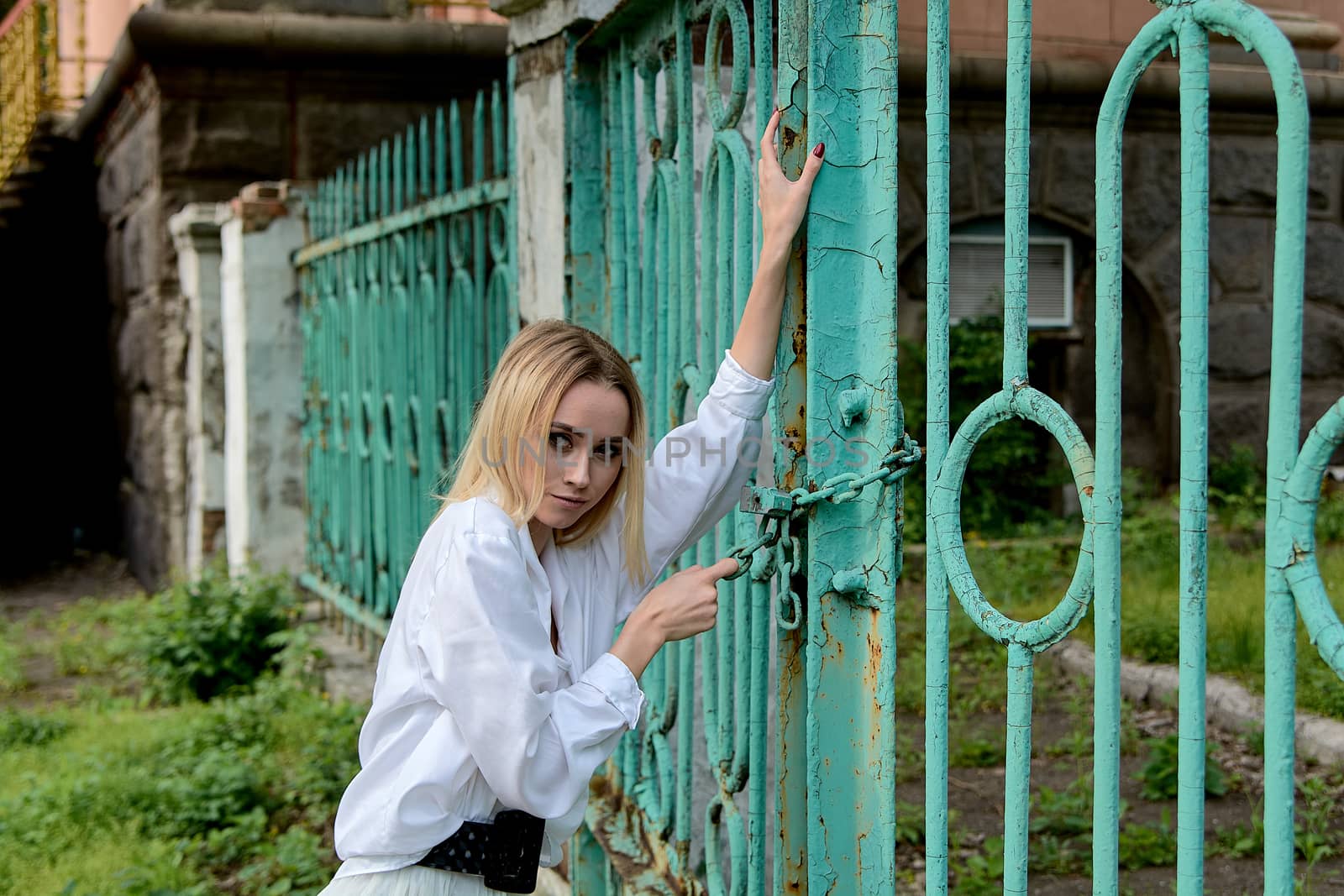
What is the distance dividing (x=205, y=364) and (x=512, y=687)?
5351 millimetres

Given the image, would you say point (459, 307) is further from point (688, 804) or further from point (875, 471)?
point (875, 471)

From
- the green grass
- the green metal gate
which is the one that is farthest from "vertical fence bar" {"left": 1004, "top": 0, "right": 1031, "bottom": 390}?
the green grass

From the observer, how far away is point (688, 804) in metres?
2.30

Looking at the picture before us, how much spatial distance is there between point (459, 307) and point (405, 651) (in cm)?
233

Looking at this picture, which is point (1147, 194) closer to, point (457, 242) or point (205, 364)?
point (457, 242)

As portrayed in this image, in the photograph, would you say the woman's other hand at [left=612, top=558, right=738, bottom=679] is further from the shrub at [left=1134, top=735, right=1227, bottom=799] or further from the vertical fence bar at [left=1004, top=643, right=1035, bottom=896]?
the shrub at [left=1134, top=735, right=1227, bottom=799]

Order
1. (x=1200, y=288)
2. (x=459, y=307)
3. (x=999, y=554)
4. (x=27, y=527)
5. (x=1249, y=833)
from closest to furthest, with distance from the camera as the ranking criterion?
(x=1200, y=288)
(x=1249, y=833)
(x=459, y=307)
(x=999, y=554)
(x=27, y=527)

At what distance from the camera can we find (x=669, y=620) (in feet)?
5.47

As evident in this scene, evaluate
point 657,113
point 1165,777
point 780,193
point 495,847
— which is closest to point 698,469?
point 780,193

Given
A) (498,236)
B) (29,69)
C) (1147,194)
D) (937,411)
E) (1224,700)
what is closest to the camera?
(937,411)

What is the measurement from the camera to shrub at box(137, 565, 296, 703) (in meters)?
5.22

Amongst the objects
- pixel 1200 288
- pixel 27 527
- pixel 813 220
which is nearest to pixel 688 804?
pixel 813 220

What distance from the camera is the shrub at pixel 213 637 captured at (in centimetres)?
522

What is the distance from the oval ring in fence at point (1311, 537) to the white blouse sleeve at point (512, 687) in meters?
Result: 0.86
